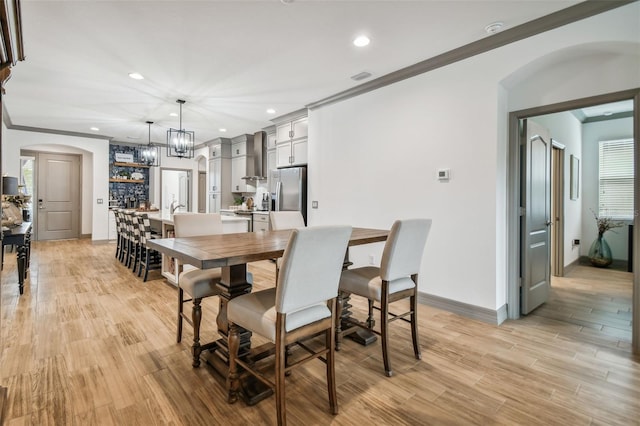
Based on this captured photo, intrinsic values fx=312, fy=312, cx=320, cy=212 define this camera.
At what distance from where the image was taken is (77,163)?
827cm

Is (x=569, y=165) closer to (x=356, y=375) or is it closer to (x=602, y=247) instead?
(x=602, y=247)

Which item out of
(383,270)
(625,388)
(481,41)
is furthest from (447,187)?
(625,388)

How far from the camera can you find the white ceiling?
250cm

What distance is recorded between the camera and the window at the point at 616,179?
200 inches

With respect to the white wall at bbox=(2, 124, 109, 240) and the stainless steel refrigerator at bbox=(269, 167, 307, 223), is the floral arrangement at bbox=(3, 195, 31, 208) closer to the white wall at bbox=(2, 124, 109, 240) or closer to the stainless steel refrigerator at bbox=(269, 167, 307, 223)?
the white wall at bbox=(2, 124, 109, 240)

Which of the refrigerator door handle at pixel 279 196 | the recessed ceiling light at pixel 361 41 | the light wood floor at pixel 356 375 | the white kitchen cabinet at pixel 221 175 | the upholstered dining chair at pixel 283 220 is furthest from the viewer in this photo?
the white kitchen cabinet at pixel 221 175

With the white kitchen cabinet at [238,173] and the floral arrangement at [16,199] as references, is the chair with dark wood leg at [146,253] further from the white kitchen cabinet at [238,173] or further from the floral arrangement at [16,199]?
the white kitchen cabinet at [238,173]

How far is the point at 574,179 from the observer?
202 inches

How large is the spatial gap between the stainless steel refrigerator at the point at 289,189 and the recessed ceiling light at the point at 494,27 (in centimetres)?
311

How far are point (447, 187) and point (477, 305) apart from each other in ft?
3.97

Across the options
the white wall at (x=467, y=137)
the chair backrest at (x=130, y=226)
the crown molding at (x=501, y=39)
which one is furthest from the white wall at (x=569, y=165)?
the chair backrest at (x=130, y=226)

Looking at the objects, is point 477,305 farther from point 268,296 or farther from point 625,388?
point 268,296

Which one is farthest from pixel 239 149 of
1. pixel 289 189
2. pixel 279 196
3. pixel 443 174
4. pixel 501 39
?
pixel 501 39

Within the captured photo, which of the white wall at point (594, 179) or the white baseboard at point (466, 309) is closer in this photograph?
the white baseboard at point (466, 309)
